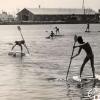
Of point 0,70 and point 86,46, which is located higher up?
point 86,46

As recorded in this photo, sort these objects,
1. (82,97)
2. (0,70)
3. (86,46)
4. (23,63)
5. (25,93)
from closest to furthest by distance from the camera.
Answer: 1. (82,97)
2. (25,93)
3. (86,46)
4. (0,70)
5. (23,63)

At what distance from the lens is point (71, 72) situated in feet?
82.8

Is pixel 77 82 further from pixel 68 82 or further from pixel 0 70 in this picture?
pixel 0 70

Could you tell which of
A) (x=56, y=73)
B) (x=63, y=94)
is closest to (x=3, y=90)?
(x=63, y=94)

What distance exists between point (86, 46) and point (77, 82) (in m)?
1.63

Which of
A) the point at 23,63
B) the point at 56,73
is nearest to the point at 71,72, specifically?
the point at 56,73

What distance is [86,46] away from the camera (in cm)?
2016

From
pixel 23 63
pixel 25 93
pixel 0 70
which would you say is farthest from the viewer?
pixel 23 63

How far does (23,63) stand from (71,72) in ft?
22.0

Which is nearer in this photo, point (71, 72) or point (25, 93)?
point (25, 93)

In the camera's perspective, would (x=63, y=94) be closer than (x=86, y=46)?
Yes

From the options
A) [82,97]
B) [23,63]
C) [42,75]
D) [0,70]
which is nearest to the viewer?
[82,97]

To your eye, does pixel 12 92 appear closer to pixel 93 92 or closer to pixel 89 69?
pixel 93 92

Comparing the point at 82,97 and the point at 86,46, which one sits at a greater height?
the point at 86,46
